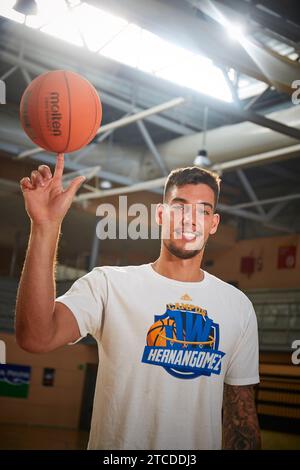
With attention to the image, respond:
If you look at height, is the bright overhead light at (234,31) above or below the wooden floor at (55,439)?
above

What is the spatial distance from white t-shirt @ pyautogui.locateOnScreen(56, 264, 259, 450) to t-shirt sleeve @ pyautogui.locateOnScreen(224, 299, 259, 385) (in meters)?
0.02

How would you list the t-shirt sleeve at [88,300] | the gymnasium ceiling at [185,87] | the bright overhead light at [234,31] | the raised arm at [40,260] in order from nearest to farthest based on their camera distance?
the raised arm at [40,260] < the t-shirt sleeve at [88,300] < the gymnasium ceiling at [185,87] < the bright overhead light at [234,31]

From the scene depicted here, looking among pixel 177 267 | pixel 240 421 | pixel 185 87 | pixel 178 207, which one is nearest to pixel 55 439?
pixel 185 87

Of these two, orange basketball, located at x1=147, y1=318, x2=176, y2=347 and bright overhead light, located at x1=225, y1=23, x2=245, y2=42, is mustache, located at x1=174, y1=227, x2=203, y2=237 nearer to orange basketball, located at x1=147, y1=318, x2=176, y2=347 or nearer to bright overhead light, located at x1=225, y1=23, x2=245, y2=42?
orange basketball, located at x1=147, y1=318, x2=176, y2=347

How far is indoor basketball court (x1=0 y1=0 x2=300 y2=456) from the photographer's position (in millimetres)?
2168

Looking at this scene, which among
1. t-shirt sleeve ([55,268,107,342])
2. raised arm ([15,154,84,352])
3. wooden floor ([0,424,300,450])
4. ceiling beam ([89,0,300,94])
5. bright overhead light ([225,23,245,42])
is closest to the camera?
raised arm ([15,154,84,352])

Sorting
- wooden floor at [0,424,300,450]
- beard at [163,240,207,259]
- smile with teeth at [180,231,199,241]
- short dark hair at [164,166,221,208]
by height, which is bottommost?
wooden floor at [0,424,300,450]

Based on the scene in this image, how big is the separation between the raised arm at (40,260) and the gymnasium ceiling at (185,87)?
354 cm

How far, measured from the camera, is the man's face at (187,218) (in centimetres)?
236

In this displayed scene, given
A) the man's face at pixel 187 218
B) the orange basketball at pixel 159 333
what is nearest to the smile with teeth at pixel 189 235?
the man's face at pixel 187 218

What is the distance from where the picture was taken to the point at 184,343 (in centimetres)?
227

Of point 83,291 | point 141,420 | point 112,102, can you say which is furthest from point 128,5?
point 112,102

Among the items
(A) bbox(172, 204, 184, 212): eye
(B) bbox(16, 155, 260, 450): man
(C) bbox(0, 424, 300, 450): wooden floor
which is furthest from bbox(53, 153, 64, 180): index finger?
(C) bbox(0, 424, 300, 450): wooden floor

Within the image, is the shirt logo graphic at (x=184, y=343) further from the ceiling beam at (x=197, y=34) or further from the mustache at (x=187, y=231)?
the ceiling beam at (x=197, y=34)
